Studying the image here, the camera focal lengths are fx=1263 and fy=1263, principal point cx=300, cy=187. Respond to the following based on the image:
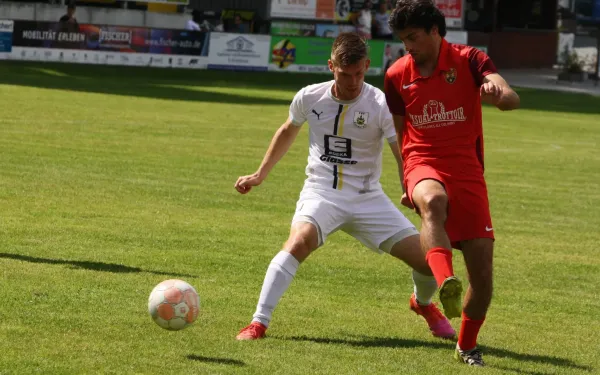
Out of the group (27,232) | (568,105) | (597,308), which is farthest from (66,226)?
(568,105)

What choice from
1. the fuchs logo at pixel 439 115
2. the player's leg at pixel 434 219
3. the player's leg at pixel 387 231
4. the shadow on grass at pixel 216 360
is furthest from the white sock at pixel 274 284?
the fuchs logo at pixel 439 115

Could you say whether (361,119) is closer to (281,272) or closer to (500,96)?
(281,272)

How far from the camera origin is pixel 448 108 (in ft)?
23.3

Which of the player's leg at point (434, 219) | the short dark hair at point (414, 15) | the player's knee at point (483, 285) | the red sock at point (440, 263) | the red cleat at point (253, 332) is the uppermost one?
the short dark hair at point (414, 15)

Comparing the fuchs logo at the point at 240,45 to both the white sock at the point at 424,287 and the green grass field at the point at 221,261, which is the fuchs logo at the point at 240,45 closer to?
the green grass field at the point at 221,261

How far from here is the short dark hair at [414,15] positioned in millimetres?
6953

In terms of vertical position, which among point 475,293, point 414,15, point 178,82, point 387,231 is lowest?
point 178,82

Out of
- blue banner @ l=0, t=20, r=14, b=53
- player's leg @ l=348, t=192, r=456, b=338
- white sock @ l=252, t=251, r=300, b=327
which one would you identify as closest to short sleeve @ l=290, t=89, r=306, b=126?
player's leg @ l=348, t=192, r=456, b=338

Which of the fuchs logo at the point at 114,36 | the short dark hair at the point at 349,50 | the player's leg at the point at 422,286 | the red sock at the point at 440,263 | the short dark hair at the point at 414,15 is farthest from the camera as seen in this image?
the fuchs logo at the point at 114,36

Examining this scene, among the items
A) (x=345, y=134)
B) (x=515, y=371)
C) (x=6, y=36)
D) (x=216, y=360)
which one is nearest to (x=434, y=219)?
(x=515, y=371)

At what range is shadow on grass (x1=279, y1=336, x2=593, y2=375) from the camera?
7699mm

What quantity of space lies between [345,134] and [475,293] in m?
1.45

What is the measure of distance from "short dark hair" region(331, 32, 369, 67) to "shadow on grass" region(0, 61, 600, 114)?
23338 millimetres

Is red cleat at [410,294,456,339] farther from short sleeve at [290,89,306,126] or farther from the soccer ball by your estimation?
the soccer ball
